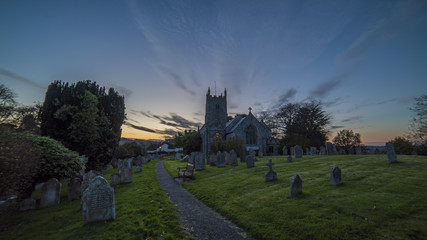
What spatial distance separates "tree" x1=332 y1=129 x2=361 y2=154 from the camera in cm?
2547

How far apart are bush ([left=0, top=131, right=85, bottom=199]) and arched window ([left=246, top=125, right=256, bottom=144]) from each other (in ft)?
95.5

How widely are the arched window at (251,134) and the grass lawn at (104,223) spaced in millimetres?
28918

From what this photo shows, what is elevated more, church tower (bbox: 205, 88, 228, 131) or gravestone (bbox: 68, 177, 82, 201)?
church tower (bbox: 205, 88, 228, 131)

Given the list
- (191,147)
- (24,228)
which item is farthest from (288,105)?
(24,228)

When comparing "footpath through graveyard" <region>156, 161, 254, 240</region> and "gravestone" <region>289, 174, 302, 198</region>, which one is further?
"gravestone" <region>289, 174, 302, 198</region>

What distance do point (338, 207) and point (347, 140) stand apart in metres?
26.8

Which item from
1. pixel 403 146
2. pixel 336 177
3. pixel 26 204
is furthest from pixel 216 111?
pixel 26 204

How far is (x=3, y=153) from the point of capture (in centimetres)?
616

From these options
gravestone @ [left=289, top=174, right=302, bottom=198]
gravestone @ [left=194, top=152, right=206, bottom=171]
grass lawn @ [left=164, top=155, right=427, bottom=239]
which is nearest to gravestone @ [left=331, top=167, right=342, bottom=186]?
grass lawn @ [left=164, top=155, right=427, bottom=239]

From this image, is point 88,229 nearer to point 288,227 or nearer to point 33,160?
point 33,160

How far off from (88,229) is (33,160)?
536 centimetres

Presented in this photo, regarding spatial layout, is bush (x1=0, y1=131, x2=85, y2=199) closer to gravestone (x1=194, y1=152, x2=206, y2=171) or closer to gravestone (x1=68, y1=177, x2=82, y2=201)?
gravestone (x1=68, y1=177, x2=82, y2=201)

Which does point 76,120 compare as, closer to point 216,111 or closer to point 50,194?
point 50,194

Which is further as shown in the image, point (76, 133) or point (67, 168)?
point (76, 133)
